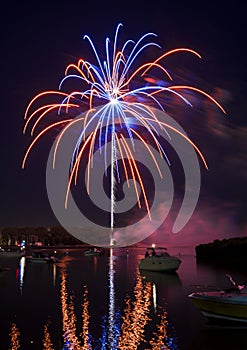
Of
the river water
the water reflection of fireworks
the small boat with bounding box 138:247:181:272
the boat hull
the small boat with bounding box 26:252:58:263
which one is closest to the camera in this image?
the water reflection of fireworks

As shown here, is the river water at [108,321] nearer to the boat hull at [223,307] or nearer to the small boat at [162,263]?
the boat hull at [223,307]

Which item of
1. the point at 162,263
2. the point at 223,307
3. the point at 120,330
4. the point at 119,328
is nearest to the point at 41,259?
the point at 162,263

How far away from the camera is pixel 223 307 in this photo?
81.4ft

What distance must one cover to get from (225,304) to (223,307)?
34 centimetres

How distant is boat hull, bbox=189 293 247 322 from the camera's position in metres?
24.3

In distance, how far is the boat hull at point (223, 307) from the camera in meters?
24.3

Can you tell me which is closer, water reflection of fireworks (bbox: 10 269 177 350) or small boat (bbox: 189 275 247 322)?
water reflection of fireworks (bbox: 10 269 177 350)

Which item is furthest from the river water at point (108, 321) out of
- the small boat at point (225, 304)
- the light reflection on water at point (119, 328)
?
the small boat at point (225, 304)

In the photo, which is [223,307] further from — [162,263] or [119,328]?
[162,263]

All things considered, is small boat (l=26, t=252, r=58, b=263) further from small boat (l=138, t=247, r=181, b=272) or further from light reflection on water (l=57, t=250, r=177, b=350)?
light reflection on water (l=57, t=250, r=177, b=350)

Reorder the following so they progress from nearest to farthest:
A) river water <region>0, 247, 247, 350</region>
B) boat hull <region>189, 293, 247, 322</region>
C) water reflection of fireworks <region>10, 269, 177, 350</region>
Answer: water reflection of fireworks <region>10, 269, 177, 350</region> < river water <region>0, 247, 247, 350</region> < boat hull <region>189, 293, 247, 322</region>

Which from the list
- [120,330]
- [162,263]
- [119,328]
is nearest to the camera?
[120,330]

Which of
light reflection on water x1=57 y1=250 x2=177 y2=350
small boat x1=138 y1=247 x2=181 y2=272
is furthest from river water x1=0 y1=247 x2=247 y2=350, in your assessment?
small boat x1=138 y1=247 x2=181 y2=272

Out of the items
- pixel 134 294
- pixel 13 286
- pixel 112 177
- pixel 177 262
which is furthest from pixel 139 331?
pixel 177 262
